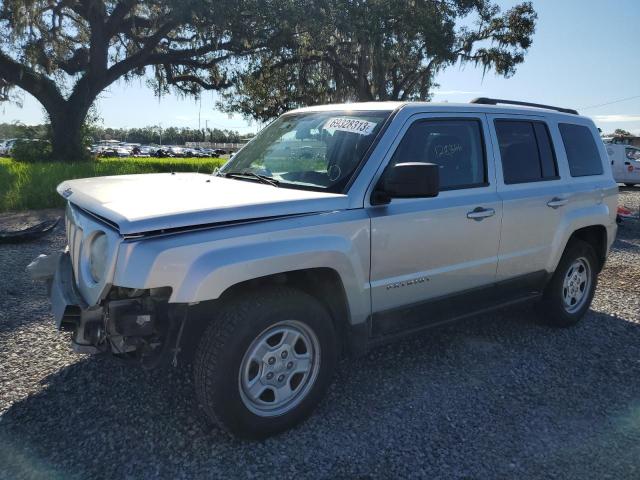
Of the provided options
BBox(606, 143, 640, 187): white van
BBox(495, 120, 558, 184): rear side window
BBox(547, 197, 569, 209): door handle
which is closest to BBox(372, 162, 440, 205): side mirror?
BBox(495, 120, 558, 184): rear side window

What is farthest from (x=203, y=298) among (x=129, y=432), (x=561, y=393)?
(x=561, y=393)

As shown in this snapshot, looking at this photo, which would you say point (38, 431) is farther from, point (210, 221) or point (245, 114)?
point (245, 114)

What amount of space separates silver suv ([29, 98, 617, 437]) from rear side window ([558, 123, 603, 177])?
203mm

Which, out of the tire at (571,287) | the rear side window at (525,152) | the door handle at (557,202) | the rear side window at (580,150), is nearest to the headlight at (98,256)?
the rear side window at (525,152)

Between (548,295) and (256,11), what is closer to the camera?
(548,295)

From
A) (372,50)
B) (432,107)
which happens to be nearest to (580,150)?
(432,107)

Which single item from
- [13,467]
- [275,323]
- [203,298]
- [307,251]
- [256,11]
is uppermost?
[256,11]

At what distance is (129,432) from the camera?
3006 millimetres

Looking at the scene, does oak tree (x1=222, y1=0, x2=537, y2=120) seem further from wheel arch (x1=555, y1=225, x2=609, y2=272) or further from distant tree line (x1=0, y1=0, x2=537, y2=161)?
wheel arch (x1=555, y1=225, x2=609, y2=272)

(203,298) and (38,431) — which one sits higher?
(203,298)

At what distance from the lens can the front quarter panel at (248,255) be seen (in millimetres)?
2473

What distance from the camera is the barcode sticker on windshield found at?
3.44 m

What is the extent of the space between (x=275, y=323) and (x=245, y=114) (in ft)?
91.2

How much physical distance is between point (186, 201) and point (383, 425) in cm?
176
